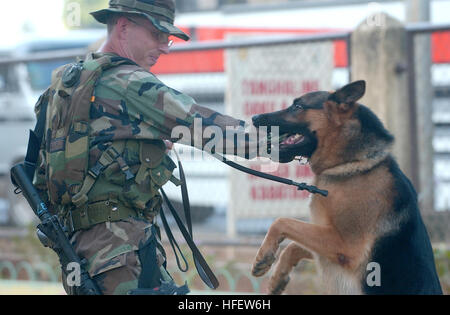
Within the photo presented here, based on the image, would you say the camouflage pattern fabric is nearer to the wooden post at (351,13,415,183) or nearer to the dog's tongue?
the dog's tongue

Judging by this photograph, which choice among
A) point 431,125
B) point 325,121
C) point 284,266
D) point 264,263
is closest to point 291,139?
point 325,121

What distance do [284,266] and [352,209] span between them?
523mm

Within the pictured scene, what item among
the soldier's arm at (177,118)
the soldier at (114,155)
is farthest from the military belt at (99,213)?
the soldier's arm at (177,118)

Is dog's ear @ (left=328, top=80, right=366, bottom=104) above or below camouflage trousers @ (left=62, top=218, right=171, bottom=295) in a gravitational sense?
above

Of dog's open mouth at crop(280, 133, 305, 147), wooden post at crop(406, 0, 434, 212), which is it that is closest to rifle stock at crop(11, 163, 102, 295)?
dog's open mouth at crop(280, 133, 305, 147)

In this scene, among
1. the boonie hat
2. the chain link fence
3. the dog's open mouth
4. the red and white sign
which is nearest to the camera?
the boonie hat

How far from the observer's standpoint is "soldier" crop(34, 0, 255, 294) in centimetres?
247

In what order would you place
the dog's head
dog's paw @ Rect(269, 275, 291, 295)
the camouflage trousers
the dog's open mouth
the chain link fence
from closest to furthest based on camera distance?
the camouflage trousers < the dog's open mouth < the dog's head < dog's paw @ Rect(269, 275, 291, 295) < the chain link fence

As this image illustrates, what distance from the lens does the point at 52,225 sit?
252 cm

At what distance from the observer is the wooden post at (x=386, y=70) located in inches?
184

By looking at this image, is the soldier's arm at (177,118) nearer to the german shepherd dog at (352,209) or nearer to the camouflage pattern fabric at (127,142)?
the camouflage pattern fabric at (127,142)

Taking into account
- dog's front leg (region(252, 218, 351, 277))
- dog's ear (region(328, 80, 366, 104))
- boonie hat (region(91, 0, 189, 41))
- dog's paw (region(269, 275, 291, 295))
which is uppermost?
boonie hat (region(91, 0, 189, 41))

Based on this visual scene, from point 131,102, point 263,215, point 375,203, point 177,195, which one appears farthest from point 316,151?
point 177,195

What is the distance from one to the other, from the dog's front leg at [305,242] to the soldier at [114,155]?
58 centimetres
